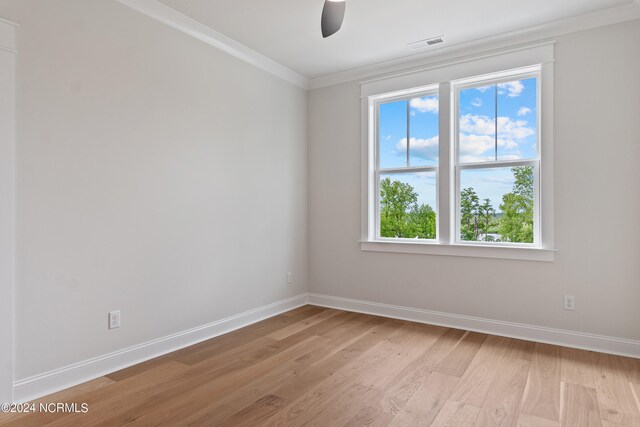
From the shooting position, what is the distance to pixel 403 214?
14.0 ft

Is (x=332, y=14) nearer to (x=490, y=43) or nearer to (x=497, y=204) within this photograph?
(x=490, y=43)

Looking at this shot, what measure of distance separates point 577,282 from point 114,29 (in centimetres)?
416

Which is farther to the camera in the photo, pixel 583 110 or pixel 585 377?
pixel 583 110

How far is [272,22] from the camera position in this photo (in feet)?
10.9

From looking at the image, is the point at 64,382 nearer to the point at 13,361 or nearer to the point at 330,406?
the point at 13,361

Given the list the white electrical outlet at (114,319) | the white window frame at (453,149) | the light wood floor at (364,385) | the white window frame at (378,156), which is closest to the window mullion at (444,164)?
the white window frame at (453,149)

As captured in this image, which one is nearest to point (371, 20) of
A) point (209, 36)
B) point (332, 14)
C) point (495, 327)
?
point (332, 14)

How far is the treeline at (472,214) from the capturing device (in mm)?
3562

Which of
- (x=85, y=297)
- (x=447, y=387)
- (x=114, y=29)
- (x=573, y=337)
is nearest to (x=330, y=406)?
(x=447, y=387)

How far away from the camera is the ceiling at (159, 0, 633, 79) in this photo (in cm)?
300

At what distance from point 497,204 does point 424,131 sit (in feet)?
3.53

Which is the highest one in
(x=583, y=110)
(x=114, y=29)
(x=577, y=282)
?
(x=114, y=29)

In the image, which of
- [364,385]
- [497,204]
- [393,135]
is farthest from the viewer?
[393,135]

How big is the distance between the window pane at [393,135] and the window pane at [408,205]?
0.56 feet
